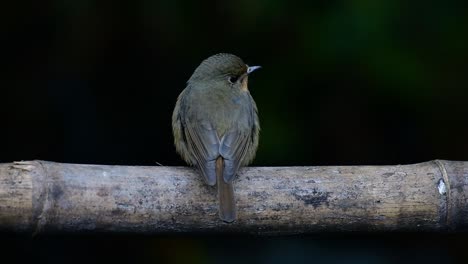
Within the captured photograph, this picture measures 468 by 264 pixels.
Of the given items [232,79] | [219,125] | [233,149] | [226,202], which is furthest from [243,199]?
[232,79]

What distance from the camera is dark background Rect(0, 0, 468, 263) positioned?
6.30 metres

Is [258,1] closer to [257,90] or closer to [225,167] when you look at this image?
[257,90]

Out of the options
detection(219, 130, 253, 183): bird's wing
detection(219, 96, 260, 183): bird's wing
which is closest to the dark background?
detection(219, 96, 260, 183): bird's wing

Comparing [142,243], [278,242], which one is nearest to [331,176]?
[278,242]

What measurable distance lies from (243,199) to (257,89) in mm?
2362

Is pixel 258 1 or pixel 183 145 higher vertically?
pixel 258 1

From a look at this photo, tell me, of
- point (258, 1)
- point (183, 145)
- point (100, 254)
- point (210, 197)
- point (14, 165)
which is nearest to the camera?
point (14, 165)

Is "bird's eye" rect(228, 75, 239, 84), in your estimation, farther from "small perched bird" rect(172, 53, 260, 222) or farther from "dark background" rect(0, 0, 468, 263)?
"dark background" rect(0, 0, 468, 263)

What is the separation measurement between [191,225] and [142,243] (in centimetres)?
254

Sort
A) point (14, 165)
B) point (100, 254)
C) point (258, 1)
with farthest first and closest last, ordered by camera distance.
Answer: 1. point (100, 254)
2. point (258, 1)
3. point (14, 165)

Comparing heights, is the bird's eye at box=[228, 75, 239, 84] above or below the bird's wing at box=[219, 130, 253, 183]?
above

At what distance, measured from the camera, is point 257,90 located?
652 cm

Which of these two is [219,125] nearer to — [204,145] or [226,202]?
[204,145]

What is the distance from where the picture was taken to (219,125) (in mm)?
4957
